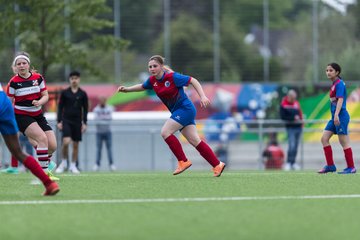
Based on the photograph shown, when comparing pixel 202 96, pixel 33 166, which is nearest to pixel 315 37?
pixel 202 96

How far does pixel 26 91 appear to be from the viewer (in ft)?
44.4

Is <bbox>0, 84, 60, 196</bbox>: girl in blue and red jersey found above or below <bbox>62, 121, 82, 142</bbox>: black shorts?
above

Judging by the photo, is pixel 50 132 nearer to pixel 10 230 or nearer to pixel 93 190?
pixel 93 190

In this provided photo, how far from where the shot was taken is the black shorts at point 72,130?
19.9 metres

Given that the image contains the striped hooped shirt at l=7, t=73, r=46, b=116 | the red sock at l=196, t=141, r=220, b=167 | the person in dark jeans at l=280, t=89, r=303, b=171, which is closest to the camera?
the striped hooped shirt at l=7, t=73, r=46, b=116

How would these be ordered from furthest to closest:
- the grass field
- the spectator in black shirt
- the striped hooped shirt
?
the spectator in black shirt, the striped hooped shirt, the grass field

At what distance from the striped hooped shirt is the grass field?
1092 millimetres

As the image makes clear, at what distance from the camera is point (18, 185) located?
12875 millimetres

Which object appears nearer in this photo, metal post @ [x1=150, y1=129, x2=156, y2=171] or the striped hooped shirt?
the striped hooped shirt

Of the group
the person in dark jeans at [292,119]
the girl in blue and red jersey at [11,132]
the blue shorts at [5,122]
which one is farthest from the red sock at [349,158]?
the person in dark jeans at [292,119]

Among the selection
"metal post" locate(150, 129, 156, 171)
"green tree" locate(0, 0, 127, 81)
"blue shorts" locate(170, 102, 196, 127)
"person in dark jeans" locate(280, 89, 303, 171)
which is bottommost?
"metal post" locate(150, 129, 156, 171)

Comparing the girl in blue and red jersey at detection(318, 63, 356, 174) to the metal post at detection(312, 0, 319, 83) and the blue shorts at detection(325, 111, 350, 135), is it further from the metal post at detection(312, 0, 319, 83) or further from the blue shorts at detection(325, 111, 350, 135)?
the metal post at detection(312, 0, 319, 83)

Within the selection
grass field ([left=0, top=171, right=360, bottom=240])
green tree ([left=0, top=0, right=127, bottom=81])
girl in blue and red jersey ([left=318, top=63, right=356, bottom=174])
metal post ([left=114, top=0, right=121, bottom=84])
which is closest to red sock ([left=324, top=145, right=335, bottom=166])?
girl in blue and red jersey ([left=318, top=63, right=356, bottom=174])

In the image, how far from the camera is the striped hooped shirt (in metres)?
13.4
